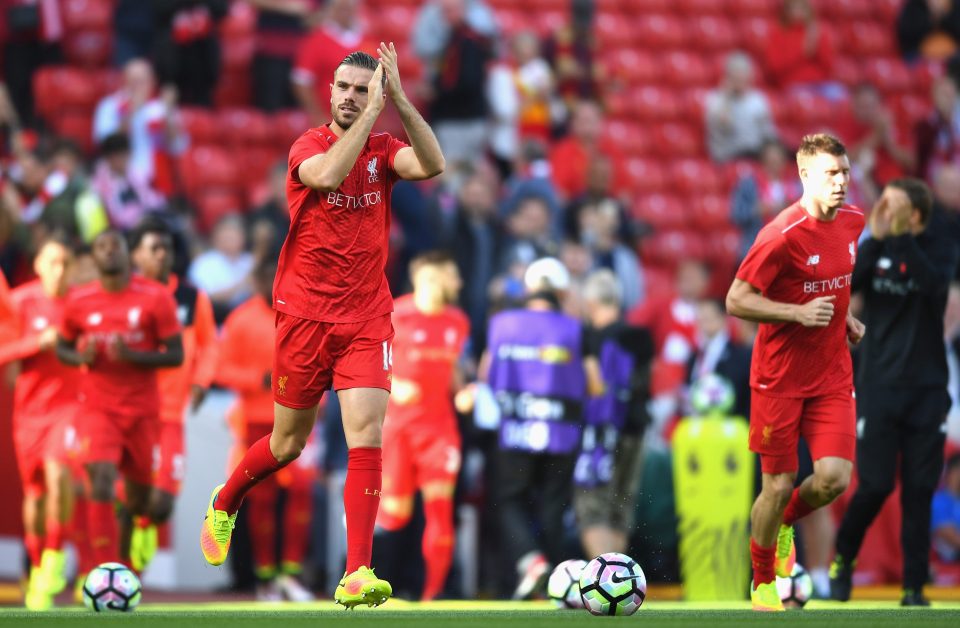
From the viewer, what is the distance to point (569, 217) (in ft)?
51.8

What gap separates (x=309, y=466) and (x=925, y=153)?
847 centimetres

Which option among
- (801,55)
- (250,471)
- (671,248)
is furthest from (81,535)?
(801,55)

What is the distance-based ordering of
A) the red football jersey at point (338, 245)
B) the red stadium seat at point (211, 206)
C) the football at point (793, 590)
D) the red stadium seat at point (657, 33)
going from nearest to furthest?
the red football jersey at point (338, 245) < the football at point (793, 590) < the red stadium seat at point (211, 206) < the red stadium seat at point (657, 33)

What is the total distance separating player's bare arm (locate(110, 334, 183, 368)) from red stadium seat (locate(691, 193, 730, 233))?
30.6 ft

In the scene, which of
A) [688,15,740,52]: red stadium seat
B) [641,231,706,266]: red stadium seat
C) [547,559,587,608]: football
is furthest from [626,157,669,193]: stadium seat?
[547,559,587,608]: football

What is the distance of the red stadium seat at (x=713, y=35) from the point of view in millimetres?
20391

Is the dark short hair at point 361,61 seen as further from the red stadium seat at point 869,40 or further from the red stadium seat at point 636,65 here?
the red stadium seat at point 869,40

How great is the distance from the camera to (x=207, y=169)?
1603 cm

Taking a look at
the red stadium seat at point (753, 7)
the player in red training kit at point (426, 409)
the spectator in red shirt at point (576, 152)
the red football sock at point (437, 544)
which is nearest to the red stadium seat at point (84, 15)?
the spectator in red shirt at point (576, 152)

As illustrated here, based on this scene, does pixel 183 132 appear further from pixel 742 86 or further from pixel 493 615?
pixel 493 615

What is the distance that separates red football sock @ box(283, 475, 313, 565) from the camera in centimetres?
1256

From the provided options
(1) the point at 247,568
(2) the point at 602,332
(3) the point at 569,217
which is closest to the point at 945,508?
(2) the point at 602,332

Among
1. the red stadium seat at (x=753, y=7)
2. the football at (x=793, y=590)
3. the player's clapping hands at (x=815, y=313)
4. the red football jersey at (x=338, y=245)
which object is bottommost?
the football at (x=793, y=590)

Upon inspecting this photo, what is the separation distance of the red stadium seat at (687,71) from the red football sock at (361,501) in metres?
13.3
